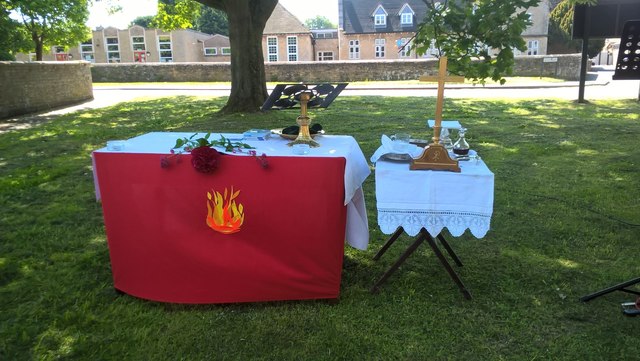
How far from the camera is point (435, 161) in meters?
3.37

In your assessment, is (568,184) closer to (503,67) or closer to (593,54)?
(503,67)

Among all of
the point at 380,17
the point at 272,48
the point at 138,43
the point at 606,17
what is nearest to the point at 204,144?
the point at 606,17

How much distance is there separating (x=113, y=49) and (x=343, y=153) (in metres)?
66.1

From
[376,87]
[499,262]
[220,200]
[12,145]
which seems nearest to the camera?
[220,200]

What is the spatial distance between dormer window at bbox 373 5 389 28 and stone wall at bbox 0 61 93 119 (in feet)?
116

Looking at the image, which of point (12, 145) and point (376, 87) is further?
point (376, 87)

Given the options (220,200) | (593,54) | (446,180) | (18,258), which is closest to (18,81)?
(18,258)

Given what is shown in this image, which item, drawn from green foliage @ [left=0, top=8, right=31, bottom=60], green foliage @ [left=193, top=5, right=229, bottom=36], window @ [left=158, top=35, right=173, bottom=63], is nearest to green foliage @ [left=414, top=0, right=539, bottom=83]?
green foliage @ [left=0, top=8, right=31, bottom=60]

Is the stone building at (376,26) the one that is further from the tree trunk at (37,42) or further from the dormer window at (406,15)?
the tree trunk at (37,42)

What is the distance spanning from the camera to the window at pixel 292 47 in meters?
54.4

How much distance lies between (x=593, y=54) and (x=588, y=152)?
122 ft

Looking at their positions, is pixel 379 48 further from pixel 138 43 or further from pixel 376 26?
pixel 138 43

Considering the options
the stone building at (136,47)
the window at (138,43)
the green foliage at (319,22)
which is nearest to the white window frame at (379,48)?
the stone building at (136,47)

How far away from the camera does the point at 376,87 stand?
79.4 feet
